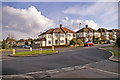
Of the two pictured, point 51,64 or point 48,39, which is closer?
point 51,64

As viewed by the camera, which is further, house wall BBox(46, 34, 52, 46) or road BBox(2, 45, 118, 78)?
house wall BBox(46, 34, 52, 46)

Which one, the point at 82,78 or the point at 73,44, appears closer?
the point at 82,78

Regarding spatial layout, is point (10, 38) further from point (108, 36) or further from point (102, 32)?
point (108, 36)

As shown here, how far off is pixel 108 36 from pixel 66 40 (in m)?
42.7

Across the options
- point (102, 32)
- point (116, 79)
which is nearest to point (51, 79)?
point (116, 79)

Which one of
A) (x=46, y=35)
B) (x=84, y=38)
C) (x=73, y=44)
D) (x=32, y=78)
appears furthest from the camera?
(x=84, y=38)

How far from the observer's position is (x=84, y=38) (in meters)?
49.4

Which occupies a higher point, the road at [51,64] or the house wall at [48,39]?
the house wall at [48,39]

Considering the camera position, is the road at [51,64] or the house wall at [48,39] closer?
the road at [51,64]

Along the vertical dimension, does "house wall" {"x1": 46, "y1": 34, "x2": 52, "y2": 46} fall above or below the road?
above

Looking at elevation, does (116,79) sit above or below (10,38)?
below

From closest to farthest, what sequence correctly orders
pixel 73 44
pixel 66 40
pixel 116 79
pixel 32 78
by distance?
pixel 116 79 < pixel 32 78 < pixel 73 44 < pixel 66 40

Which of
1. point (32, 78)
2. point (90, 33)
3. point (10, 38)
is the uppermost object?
point (90, 33)

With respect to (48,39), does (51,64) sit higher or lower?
lower
